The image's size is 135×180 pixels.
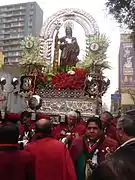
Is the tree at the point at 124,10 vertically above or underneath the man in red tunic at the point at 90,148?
above

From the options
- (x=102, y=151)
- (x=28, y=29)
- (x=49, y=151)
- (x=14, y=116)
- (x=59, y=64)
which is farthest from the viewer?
(x=28, y=29)

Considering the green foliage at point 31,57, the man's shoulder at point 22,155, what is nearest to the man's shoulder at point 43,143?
the man's shoulder at point 22,155

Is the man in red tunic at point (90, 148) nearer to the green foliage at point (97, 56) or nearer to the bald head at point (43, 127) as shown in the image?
the bald head at point (43, 127)

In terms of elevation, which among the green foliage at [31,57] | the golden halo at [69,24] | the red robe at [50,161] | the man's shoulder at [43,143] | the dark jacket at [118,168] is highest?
the golden halo at [69,24]

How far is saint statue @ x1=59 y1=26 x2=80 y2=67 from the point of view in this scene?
614 inches

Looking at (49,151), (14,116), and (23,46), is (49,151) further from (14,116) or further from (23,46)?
(23,46)

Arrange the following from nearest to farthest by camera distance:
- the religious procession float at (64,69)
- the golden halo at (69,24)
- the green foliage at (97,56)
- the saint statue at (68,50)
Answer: the religious procession float at (64,69) < the green foliage at (97,56) < the saint statue at (68,50) < the golden halo at (69,24)

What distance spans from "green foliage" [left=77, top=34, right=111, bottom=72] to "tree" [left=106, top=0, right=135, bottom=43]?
1.51m

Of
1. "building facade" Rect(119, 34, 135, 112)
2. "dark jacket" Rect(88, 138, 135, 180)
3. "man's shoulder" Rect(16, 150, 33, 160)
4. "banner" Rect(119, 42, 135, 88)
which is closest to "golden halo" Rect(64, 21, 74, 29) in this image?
"man's shoulder" Rect(16, 150, 33, 160)

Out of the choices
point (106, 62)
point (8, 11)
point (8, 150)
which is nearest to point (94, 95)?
point (106, 62)

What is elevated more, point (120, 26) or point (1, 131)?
point (120, 26)

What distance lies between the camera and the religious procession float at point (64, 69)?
13.6m

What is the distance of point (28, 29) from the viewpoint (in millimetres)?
100438

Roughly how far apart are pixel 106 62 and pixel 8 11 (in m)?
95.4
